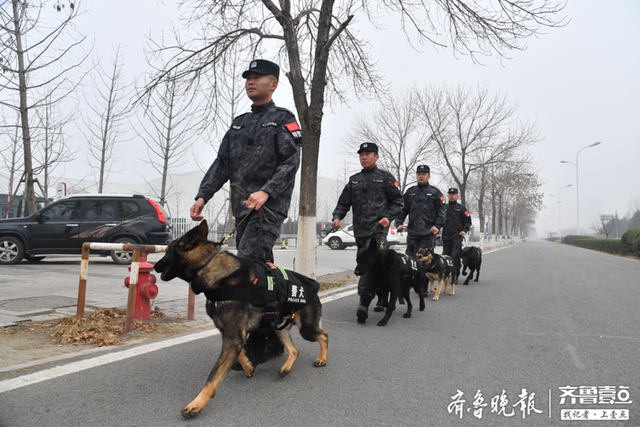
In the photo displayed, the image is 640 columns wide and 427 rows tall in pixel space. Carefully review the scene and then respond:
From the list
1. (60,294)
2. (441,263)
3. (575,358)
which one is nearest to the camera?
(575,358)

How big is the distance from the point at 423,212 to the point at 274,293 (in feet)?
17.3

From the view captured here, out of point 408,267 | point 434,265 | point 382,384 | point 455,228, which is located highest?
point 455,228

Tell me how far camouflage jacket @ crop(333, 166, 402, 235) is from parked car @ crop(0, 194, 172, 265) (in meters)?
7.56

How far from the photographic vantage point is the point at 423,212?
7422mm

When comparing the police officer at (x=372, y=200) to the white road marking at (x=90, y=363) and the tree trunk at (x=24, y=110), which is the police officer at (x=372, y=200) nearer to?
the white road marking at (x=90, y=363)

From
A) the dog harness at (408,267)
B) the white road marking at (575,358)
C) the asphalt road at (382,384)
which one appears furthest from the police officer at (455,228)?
the white road marking at (575,358)

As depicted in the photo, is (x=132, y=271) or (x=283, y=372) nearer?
(x=283, y=372)

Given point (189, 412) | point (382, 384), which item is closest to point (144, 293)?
point (189, 412)

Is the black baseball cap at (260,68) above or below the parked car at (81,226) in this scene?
above

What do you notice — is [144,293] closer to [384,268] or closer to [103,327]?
[103,327]

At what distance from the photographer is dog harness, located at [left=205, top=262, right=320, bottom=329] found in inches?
98.1

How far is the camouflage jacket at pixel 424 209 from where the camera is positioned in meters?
7.41

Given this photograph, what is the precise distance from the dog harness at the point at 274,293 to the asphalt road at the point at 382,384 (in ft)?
1.68

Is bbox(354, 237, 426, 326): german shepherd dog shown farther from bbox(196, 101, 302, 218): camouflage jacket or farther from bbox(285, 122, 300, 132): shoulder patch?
bbox(285, 122, 300, 132): shoulder patch
